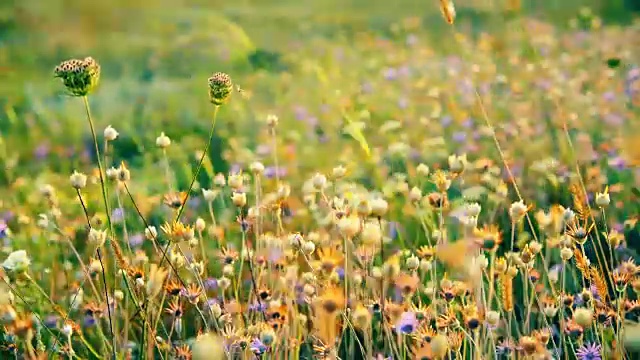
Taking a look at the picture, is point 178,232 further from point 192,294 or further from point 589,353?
point 589,353

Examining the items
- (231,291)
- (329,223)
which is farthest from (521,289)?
(231,291)

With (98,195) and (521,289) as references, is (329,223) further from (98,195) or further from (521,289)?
(98,195)

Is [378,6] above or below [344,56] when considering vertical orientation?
above

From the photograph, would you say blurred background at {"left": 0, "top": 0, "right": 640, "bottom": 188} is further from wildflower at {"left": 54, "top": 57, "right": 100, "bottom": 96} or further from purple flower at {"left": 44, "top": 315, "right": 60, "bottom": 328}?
wildflower at {"left": 54, "top": 57, "right": 100, "bottom": 96}

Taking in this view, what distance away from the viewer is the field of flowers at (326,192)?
1042mm

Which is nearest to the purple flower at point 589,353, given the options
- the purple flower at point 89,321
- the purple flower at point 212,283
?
the purple flower at point 212,283

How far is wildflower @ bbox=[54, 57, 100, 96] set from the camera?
94cm

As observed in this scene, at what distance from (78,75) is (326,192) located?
0.80 meters

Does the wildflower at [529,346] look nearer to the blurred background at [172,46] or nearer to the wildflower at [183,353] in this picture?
the wildflower at [183,353]

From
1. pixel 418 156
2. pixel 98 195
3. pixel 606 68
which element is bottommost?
pixel 98 195

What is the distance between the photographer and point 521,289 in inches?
57.7

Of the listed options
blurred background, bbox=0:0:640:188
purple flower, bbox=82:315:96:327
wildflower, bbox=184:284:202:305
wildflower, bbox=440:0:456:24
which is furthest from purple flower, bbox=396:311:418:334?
blurred background, bbox=0:0:640:188

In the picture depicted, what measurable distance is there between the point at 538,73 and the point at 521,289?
1.69m

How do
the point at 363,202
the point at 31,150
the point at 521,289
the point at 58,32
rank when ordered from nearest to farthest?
1. the point at 363,202
2. the point at 521,289
3. the point at 31,150
4. the point at 58,32
